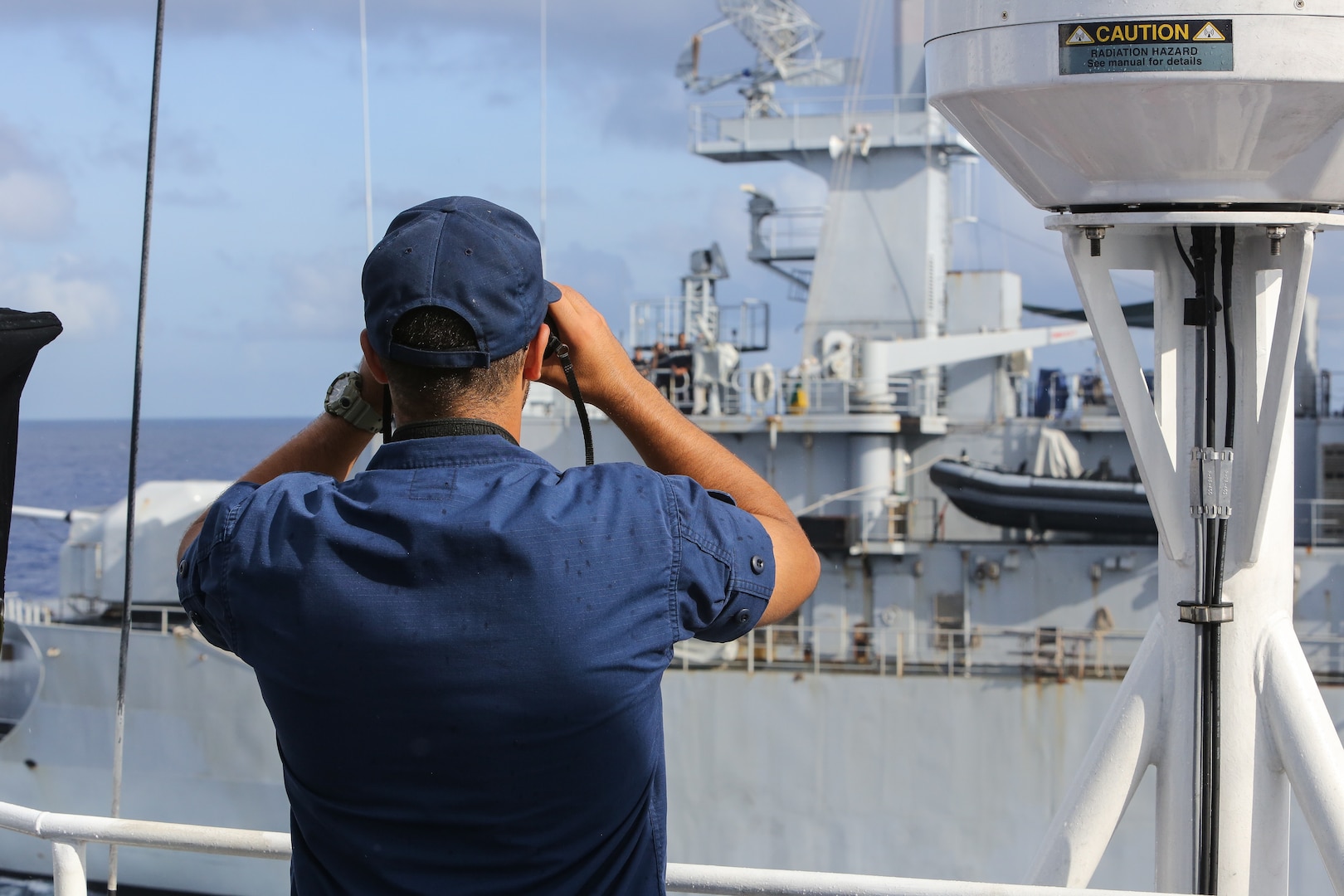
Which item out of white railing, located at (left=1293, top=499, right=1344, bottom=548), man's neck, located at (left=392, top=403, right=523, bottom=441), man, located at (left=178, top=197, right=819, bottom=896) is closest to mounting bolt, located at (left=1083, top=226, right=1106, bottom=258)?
man, located at (left=178, top=197, right=819, bottom=896)

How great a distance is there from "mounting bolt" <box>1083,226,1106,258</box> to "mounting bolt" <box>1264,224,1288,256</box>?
0.31 meters

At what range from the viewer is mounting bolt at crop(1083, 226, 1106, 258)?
2559mm

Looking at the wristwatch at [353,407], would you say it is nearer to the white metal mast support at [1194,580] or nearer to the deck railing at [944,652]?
the white metal mast support at [1194,580]

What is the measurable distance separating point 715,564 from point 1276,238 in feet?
5.73

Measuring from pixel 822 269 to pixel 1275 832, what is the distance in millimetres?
15312

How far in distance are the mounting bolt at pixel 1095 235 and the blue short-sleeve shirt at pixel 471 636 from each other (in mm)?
1564

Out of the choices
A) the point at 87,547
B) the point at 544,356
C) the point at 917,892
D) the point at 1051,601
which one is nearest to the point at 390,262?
the point at 544,356

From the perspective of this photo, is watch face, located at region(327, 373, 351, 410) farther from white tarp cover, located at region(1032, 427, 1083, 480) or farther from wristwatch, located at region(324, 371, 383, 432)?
white tarp cover, located at region(1032, 427, 1083, 480)

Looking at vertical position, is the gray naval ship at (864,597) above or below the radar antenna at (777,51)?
below

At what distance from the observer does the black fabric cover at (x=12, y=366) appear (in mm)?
2104

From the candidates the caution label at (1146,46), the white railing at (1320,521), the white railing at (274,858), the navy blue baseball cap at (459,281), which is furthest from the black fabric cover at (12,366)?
the white railing at (1320,521)

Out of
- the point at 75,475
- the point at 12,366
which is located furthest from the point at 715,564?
the point at 75,475

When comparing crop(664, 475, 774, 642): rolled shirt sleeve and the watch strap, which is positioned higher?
the watch strap

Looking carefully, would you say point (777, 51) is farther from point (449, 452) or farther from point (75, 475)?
point (75, 475)
